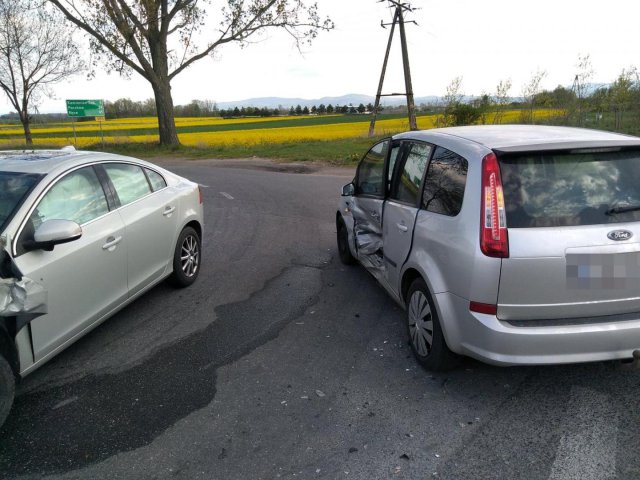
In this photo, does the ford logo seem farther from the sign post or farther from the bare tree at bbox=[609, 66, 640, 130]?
the sign post

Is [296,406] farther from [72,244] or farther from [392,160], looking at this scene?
[392,160]

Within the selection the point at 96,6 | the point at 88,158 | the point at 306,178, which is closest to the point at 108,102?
the point at 96,6

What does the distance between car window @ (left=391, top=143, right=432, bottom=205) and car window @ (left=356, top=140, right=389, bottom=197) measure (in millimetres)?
369

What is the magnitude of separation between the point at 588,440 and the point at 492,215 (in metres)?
1.34

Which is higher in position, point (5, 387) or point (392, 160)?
point (392, 160)

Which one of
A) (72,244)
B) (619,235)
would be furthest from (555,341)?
(72,244)

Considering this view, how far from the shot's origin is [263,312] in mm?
4727

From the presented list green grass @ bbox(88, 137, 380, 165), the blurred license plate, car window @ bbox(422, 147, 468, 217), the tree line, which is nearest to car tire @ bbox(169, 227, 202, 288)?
car window @ bbox(422, 147, 468, 217)

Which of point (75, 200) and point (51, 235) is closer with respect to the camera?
point (51, 235)

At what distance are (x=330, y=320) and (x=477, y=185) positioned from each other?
2.03m

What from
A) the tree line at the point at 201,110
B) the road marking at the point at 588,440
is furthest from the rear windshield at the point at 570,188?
the tree line at the point at 201,110

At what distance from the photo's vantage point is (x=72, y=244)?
351 cm

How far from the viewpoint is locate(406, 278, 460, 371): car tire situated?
333 centimetres

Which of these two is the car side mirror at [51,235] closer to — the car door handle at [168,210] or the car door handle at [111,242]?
the car door handle at [111,242]
